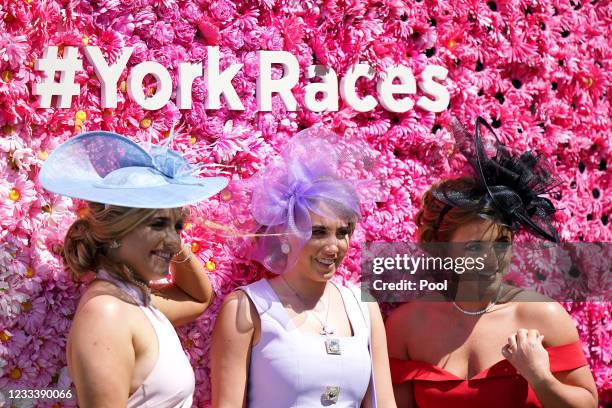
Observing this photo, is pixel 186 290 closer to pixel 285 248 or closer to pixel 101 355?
pixel 285 248

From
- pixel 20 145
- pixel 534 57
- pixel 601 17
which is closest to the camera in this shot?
pixel 20 145

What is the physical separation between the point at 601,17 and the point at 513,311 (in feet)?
5.02

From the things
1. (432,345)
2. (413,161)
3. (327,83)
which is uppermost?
(327,83)

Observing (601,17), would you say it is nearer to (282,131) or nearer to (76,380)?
(282,131)

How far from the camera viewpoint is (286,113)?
3.61 m

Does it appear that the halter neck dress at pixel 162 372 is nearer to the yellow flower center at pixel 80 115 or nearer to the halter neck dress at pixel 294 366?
the halter neck dress at pixel 294 366

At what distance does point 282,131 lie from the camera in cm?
361

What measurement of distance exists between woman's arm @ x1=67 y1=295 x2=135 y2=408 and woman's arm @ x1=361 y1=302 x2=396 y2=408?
3.13 feet

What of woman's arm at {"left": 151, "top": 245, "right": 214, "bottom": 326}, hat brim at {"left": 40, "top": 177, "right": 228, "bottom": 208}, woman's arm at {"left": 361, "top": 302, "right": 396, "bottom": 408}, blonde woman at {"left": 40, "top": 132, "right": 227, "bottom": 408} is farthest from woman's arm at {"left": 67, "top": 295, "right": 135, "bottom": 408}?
woman's arm at {"left": 361, "top": 302, "right": 396, "bottom": 408}

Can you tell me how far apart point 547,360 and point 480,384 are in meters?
0.25

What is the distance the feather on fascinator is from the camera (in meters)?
3.47

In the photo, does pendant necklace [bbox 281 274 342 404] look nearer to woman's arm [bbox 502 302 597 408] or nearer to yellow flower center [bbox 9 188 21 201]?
woman's arm [bbox 502 302 597 408]

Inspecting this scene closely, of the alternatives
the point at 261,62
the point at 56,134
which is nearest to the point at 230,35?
the point at 261,62

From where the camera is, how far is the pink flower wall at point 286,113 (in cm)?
314
